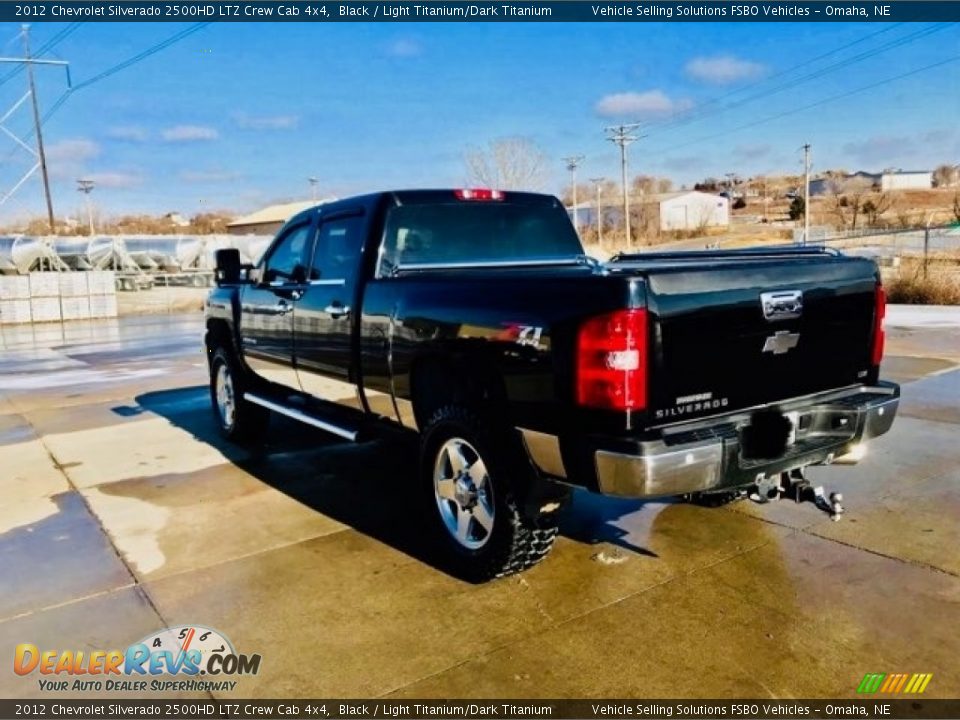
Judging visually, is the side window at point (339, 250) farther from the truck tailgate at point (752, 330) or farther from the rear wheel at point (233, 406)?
the truck tailgate at point (752, 330)

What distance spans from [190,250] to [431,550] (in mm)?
36782

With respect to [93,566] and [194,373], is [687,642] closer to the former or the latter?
[93,566]

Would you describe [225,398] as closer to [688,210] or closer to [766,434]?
[766,434]

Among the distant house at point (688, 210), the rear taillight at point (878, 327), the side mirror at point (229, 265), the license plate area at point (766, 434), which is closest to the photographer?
the license plate area at point (766, 434)

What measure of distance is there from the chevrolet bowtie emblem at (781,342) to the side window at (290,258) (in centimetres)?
315

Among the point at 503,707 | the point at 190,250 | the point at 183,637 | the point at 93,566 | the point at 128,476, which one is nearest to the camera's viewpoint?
the point at 503,707

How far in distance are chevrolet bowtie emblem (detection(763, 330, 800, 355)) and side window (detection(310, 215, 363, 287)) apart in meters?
2.40

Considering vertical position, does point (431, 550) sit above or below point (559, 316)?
below

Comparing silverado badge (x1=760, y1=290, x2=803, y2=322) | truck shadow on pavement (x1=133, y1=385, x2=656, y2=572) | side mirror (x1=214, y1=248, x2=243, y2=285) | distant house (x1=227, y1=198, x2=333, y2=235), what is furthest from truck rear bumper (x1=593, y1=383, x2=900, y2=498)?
distant house (x1=227, y1=198, x2=333, y2=235)

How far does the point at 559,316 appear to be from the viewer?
312 cm

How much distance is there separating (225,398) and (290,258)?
186 cm

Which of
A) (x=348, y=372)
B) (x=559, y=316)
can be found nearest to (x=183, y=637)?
(x=348, y=372)

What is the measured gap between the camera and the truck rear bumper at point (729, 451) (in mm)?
2992

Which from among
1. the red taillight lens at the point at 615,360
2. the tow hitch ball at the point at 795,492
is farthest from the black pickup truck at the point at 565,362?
the tow hitch ball at the point at 795,492
